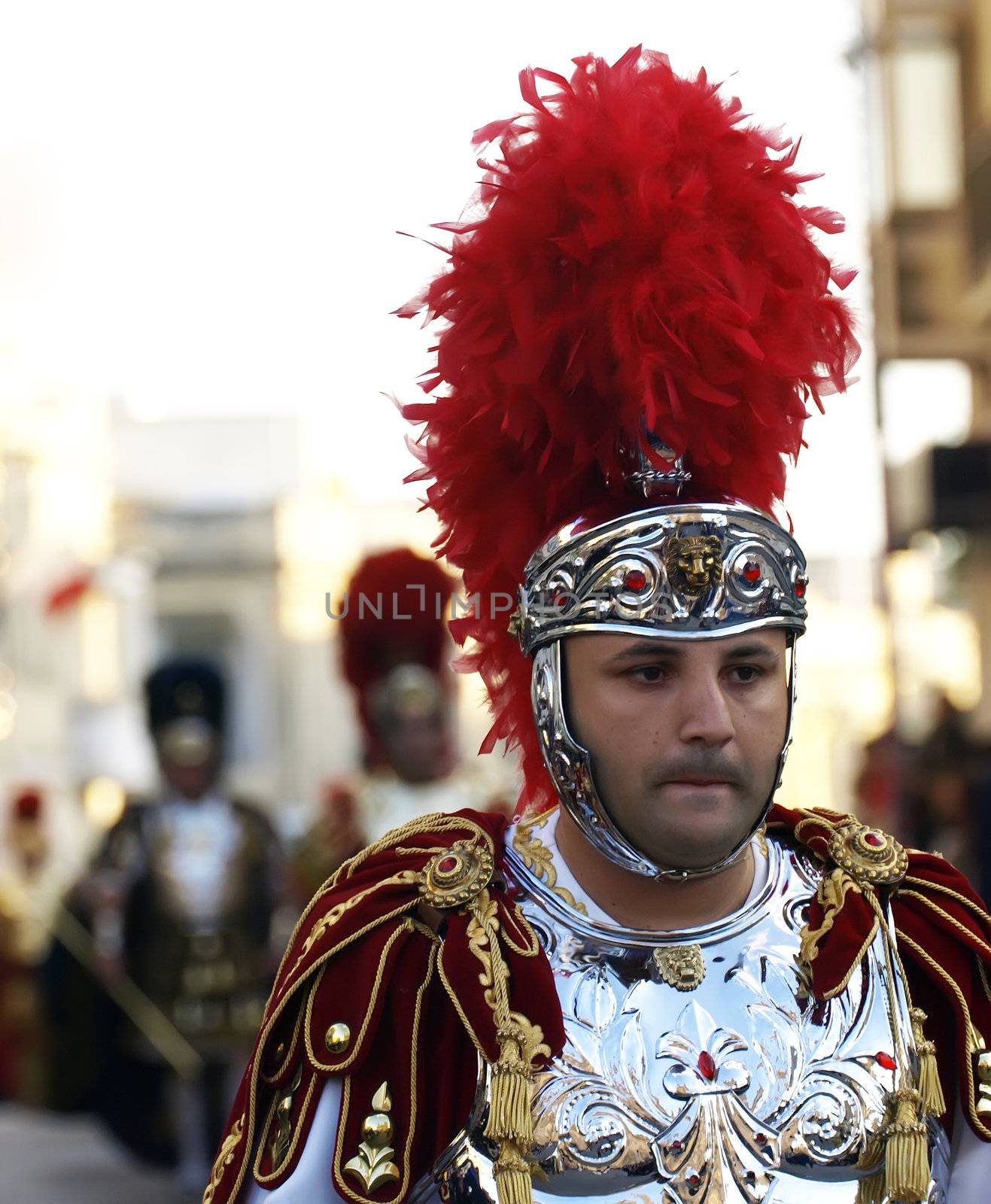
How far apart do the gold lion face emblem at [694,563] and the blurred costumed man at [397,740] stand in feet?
13.4

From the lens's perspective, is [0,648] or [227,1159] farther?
[0,648]

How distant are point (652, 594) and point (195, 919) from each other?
Result: 5.09 m

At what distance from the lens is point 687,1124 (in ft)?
6.87

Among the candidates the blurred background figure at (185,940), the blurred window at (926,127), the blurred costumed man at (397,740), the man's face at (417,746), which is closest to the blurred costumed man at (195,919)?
the blurred background figure at (185,940)

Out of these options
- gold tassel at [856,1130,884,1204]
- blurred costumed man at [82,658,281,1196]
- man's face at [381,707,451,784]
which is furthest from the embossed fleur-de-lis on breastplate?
blurred costumed man at [82,658,281,1196]

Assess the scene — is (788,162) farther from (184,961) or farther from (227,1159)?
(184,961)

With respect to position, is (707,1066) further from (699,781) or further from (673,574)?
(673,574)

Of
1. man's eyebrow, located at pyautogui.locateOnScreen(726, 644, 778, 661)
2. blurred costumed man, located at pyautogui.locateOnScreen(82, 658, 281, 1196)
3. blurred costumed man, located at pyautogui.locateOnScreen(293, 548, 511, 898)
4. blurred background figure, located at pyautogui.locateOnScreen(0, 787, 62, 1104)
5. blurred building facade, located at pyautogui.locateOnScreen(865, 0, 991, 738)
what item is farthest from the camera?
blurred building facade, located at pyautogui.locateOnScreen(865, 0, 991, 738)

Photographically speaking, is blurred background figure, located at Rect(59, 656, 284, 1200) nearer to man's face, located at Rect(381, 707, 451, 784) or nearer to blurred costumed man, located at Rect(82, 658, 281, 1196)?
blurred costumed man, located at Rect(82, 658, 281, 1196)

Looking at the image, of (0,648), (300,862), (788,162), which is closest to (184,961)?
(300,862)

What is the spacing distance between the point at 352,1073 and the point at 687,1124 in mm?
399

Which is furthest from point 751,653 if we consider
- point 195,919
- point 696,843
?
point 195,919

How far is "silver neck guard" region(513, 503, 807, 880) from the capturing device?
214 cm

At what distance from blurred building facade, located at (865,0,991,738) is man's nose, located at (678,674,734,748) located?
25.8 ft
